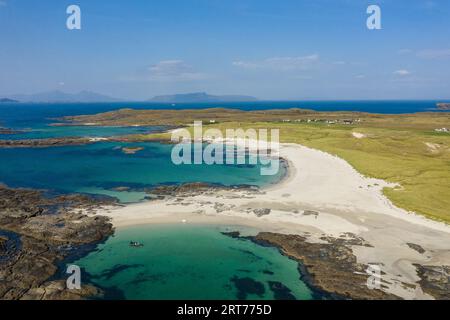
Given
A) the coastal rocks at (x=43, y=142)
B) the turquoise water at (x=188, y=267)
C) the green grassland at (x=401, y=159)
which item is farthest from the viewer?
the coastal rocks at (x=43, y=142)

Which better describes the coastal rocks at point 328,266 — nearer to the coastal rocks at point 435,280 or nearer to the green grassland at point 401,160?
the coastal rocks at point 435,280

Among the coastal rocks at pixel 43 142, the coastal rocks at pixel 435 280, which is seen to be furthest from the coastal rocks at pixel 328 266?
the coastal rocks at pixel 43 142

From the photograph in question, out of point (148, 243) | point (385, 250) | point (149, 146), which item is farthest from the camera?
point (149, 146)

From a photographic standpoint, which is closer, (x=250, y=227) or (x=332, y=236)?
(x=332, y=236)
